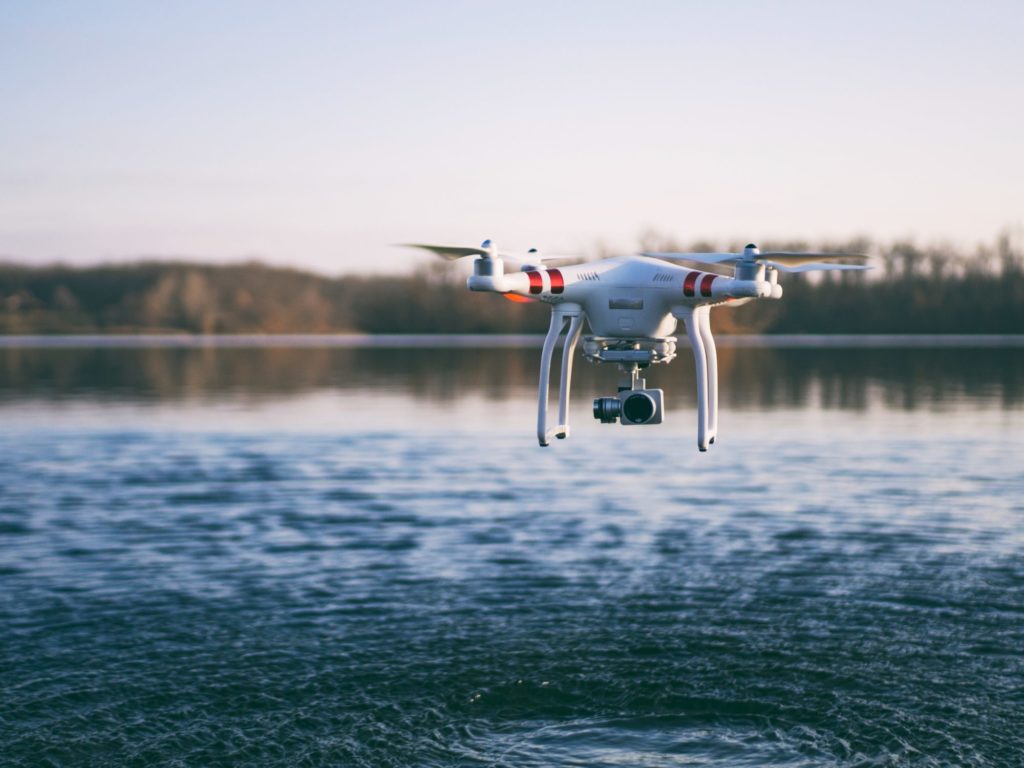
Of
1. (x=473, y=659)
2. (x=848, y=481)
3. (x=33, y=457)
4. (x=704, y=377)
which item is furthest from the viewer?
(x=33, y=457)

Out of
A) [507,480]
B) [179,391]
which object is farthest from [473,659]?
[179,391]

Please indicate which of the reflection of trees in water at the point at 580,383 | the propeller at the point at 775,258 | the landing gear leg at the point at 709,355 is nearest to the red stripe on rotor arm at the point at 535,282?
the propeller at the point at 775,258

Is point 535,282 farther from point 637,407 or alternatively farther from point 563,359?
point 637,407

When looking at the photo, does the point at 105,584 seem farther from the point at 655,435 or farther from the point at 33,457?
→ the point at 655,435

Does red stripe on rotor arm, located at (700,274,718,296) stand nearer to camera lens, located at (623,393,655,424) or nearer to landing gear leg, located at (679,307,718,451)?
landing gear leg, located at (679,307,718,451)

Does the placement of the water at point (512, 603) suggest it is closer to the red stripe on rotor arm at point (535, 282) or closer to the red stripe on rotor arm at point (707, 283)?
the red stripe on rotor arm at point (707, 283)

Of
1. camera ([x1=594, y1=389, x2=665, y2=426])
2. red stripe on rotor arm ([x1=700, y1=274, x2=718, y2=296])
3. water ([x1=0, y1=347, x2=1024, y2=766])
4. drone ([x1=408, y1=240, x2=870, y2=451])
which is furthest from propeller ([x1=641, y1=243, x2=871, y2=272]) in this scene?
water ([x1=0, y1=347, x2=1024, y2=766])

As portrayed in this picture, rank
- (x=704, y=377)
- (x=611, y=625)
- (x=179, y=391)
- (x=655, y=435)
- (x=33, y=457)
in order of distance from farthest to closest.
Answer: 1. (x=179, y=391)
2. (x=655, y=435)
3. (x=33, y=457)
4. (x=611, y=625)
5. (x=704, y=377)
